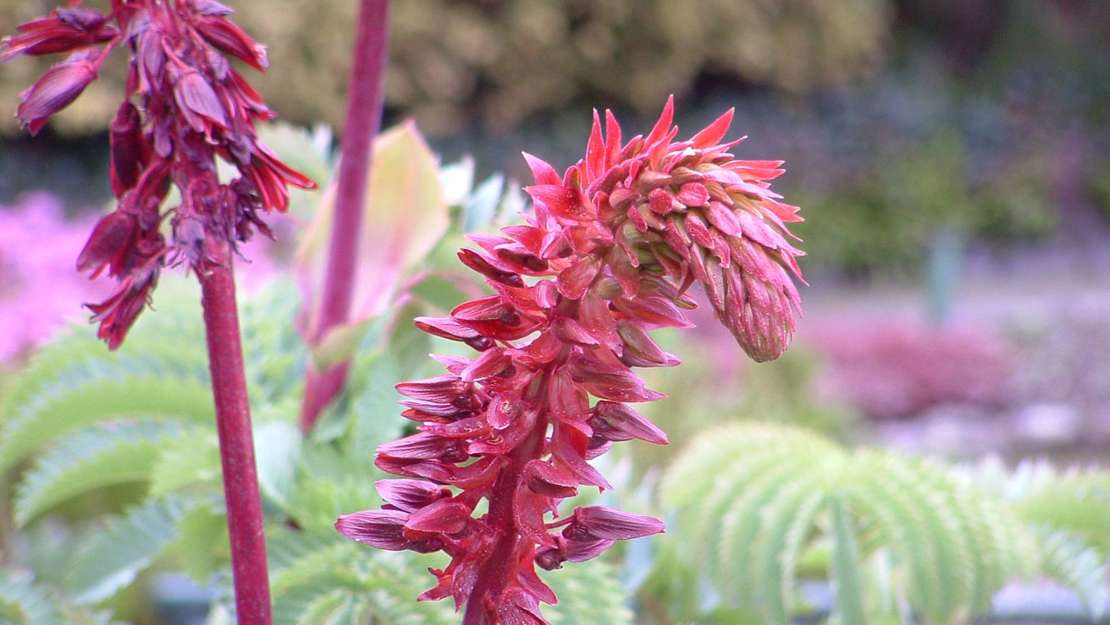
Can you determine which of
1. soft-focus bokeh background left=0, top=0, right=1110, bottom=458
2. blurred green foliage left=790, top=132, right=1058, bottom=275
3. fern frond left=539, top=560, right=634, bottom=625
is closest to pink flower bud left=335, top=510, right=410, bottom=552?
fern frond left=539, top=560, right=634, bottom=625

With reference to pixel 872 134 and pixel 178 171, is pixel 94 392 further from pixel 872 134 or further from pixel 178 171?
pixel 872 134

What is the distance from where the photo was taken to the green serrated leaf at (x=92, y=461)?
0.78 meters

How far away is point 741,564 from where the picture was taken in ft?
2.48

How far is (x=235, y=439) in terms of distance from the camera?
1.39 ft

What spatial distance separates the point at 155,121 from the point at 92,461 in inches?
18.5

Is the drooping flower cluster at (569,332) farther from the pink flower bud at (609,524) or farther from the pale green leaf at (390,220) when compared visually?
the pale green leaf at (390,220)

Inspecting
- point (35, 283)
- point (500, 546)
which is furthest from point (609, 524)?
point (35, 283)

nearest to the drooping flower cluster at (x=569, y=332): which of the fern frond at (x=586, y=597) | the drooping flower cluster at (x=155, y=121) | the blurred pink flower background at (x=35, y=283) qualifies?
the drooping flower cluster at (x=155, y=121)

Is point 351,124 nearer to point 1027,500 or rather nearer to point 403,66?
point 1027,500

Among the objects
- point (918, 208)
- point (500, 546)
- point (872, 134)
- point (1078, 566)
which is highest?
point (872, 134)

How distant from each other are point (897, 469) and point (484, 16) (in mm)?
6793

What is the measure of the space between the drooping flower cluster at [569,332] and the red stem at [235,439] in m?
0.06

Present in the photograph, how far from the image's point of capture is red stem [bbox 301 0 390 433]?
703 mm

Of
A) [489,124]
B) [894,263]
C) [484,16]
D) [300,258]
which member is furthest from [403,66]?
[300,258]
